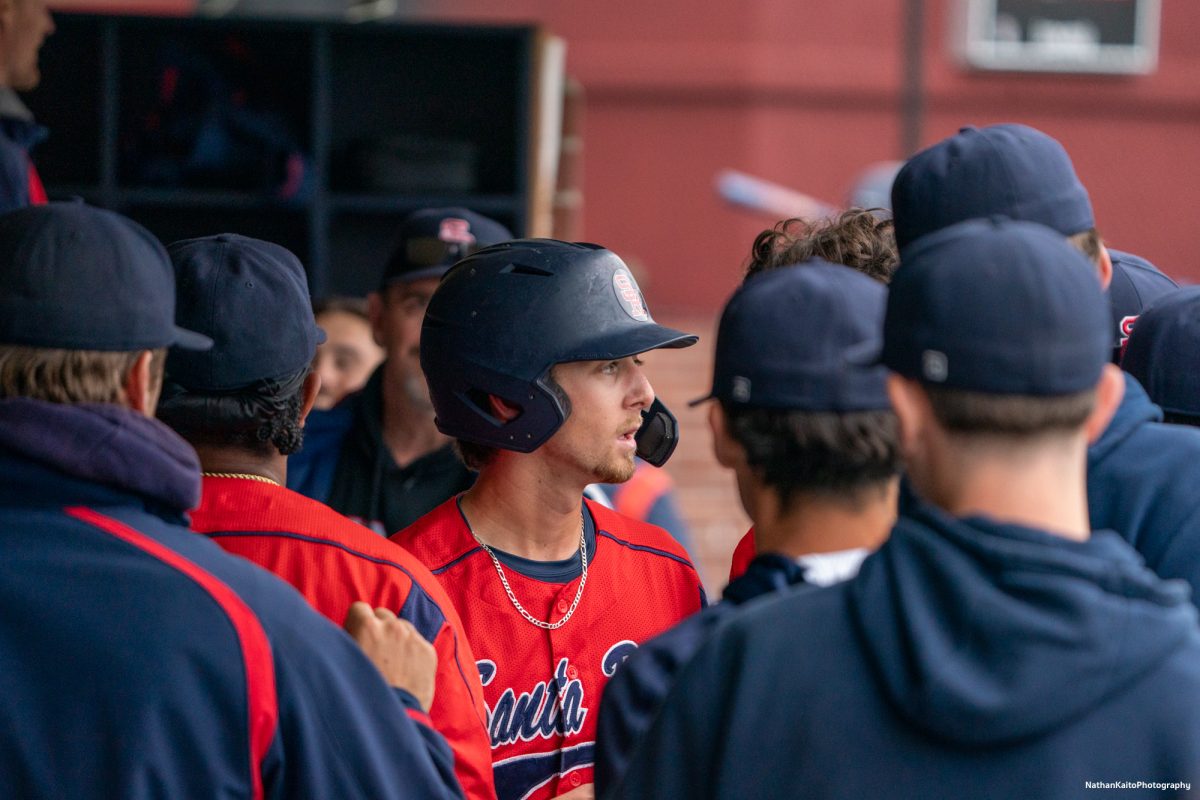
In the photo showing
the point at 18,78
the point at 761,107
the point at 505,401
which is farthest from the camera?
the point at 761,107

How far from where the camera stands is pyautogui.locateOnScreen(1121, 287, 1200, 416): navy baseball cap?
8.20 feet

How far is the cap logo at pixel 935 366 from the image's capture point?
145 centimetres

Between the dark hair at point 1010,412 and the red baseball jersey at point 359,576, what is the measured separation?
931 mm

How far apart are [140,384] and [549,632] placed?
101 centimetres

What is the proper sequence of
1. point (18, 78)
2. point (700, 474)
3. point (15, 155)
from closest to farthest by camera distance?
point (15, 155) → point (18, 78) → point (700, 474)

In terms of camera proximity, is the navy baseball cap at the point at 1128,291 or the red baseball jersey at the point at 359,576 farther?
the navy baseball cap at the point at 1128,291

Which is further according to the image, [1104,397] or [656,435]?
[656,435]

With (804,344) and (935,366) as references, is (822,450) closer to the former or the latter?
(804,344)

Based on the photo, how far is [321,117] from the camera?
5773 mm

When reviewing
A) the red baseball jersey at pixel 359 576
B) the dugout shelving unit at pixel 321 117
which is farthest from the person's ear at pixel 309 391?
the dugout shelving unit at pixel 321 117

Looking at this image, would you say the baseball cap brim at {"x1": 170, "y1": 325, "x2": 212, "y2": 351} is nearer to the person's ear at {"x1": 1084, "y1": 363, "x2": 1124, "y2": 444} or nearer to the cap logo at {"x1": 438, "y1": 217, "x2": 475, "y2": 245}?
the person's ear at {"x1": 1084, "y1": 363, "x2": 1124, "y2": 444}

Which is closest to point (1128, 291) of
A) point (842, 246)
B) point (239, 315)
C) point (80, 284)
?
point (842, 246)

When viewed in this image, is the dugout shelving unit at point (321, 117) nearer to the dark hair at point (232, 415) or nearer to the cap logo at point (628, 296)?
the cap logo at point (628, 296)

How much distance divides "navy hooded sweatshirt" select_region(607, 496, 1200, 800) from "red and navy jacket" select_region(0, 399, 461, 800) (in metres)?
0.58
